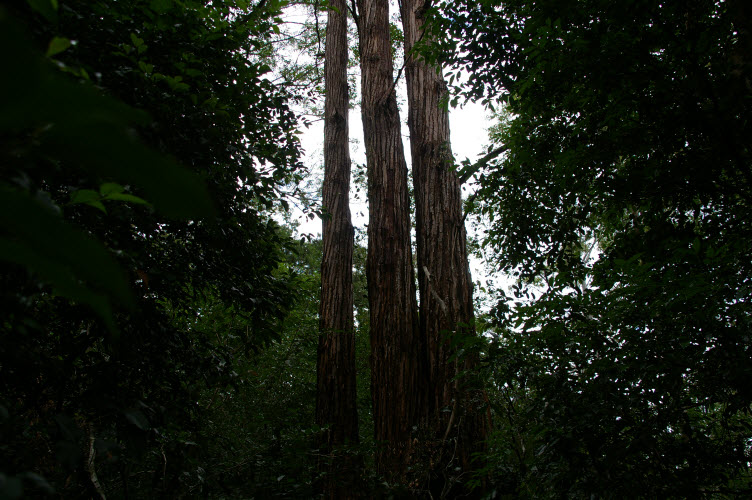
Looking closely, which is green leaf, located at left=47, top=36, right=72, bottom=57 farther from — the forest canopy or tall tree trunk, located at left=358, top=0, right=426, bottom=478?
tall tree trunk, located at left=358, top=0, right=426, bottom=478

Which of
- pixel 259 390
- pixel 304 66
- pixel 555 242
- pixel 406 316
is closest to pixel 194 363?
pixel 406 316

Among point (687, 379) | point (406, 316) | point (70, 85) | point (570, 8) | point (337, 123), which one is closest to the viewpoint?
point (70, 85)

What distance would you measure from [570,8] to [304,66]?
8331 mm

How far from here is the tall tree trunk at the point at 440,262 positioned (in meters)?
3.27

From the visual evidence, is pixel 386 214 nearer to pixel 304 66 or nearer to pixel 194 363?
pixel 194 363

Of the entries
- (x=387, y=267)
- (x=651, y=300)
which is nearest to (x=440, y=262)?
(x=387, y=267)

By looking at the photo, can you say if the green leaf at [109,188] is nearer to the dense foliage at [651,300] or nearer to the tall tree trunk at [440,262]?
the dense foliage at [651,300]

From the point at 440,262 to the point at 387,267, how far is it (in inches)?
21.9

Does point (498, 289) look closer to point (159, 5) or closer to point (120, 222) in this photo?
point (120, 222)

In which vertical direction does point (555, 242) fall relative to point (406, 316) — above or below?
above

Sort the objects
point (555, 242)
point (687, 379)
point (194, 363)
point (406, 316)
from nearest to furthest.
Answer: point (687, 379) → point (194, 363) → point (555, 242) → point (406, 316)

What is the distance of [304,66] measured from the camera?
9.48 m

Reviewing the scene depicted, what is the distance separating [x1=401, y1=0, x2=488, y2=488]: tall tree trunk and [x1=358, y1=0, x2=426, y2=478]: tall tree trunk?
18 cm

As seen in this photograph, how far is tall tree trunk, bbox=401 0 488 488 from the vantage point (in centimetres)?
327
